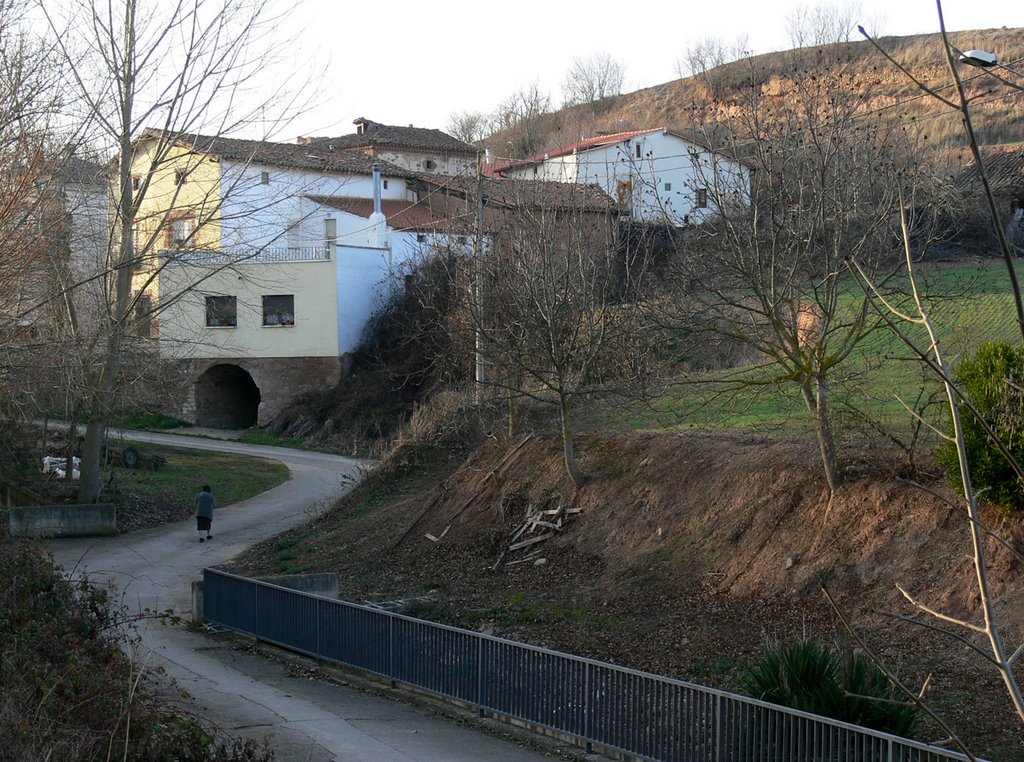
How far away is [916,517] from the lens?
42.8 feet

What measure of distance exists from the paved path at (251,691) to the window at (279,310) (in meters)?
20.6

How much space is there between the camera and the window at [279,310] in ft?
147

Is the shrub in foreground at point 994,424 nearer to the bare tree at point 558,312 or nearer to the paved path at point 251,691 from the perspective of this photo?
the bare tree at point 558,312

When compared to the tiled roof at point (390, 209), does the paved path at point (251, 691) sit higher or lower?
lower

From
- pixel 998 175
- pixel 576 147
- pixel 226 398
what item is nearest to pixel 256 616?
pixel 998 175

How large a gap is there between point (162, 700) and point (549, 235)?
37.9 feet

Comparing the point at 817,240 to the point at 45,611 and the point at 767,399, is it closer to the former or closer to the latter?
the point at 767,399

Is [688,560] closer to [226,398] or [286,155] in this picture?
[286,155]

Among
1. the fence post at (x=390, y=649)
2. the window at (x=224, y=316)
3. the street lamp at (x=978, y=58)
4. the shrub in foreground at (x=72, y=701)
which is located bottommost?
the fence post at (x=390, y=649)

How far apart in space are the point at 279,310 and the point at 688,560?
3310 cm

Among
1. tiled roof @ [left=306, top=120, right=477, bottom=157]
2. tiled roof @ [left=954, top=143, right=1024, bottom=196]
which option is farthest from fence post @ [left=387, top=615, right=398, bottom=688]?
tiled roof @ [left=306, top=120, right=477, bottom=157]

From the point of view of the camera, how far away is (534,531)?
18.0 meters

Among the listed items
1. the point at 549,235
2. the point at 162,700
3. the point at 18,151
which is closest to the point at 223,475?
the point at 549,235

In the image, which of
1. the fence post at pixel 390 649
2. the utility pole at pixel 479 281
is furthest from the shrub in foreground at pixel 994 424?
the utility pole at pixel 479 281
